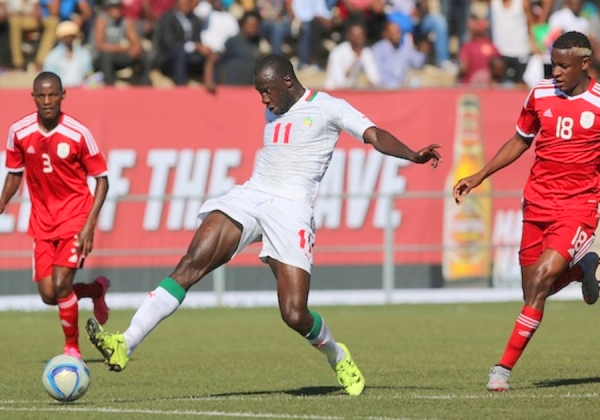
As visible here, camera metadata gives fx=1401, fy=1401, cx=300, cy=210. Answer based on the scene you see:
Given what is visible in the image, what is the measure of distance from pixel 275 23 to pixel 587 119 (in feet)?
47.1

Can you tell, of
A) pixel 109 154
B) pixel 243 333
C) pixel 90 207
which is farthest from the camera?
pixel 109 154

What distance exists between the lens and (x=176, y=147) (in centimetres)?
2147

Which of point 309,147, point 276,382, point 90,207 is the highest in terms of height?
point 309,147

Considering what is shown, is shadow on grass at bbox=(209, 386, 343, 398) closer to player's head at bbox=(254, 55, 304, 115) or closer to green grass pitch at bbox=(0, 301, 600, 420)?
green grass pitch at bbox=(0, 301, 600, 420)

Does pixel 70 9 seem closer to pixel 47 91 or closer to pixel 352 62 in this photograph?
pixel 352 62

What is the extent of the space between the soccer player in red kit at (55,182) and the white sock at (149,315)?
245cm

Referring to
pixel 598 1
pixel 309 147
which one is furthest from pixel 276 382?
pixel 598 1

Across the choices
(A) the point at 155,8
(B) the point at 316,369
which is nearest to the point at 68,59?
(A) the point at 155,8

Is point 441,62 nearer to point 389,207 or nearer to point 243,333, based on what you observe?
point 389,207

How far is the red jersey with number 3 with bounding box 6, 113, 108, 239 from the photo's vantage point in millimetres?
12289

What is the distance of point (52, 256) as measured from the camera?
12570 mm

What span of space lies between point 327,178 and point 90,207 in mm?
9659

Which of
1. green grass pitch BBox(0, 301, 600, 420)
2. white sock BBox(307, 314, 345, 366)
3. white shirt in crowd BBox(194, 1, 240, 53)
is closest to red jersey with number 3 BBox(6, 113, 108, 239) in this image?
green grass pitch BBox(0, 301, 600, 420)

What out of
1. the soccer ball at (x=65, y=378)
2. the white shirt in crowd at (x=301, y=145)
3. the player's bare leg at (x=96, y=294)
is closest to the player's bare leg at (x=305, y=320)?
the white shirt in crowd at (x=301, y=145)
